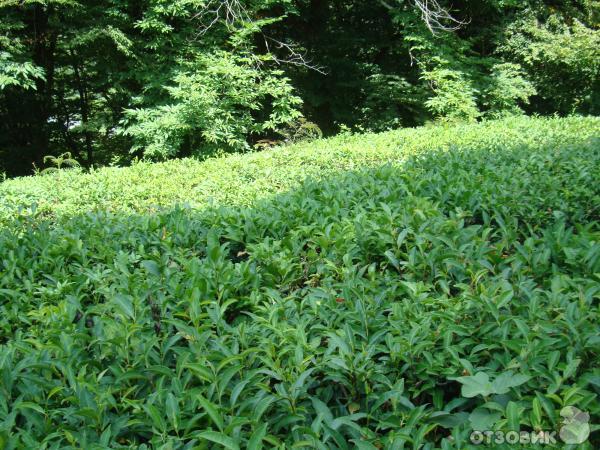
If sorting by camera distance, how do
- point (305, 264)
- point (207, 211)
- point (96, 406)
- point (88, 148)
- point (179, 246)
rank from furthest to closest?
point (88, 148)
point (207, 211)
point (179, 246)
point (305, 264)
point (96, 406)

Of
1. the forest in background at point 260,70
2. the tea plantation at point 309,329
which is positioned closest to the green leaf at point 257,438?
the tea plantation at point 309,329

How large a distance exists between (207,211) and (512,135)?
5.25 meters

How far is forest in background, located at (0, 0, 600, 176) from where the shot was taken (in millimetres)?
11695

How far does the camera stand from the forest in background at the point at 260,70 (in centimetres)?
1170

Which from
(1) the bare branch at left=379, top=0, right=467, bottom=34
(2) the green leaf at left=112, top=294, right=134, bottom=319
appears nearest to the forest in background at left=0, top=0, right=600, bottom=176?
(1) the bare branch at left=379, top=0, right=467, bottom=34

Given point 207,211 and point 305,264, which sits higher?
point 207,211

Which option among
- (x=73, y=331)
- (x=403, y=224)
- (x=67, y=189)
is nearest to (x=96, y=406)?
(x=73, y=331)

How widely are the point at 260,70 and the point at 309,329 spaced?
12104 mm

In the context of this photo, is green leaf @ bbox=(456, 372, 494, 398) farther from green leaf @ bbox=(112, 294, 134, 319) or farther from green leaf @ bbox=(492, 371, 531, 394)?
green leaf @ bbox=(112, 294, 134, 319)

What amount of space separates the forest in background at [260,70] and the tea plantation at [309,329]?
8332mm

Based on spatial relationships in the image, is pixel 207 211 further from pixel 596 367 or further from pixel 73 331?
pixel 596 367

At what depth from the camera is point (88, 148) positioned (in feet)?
54.3

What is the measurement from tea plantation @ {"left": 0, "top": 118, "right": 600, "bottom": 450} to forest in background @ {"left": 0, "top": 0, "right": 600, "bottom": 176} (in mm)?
8332

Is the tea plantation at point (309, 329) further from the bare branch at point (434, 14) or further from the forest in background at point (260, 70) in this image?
the forest in background at point (260, 70)
